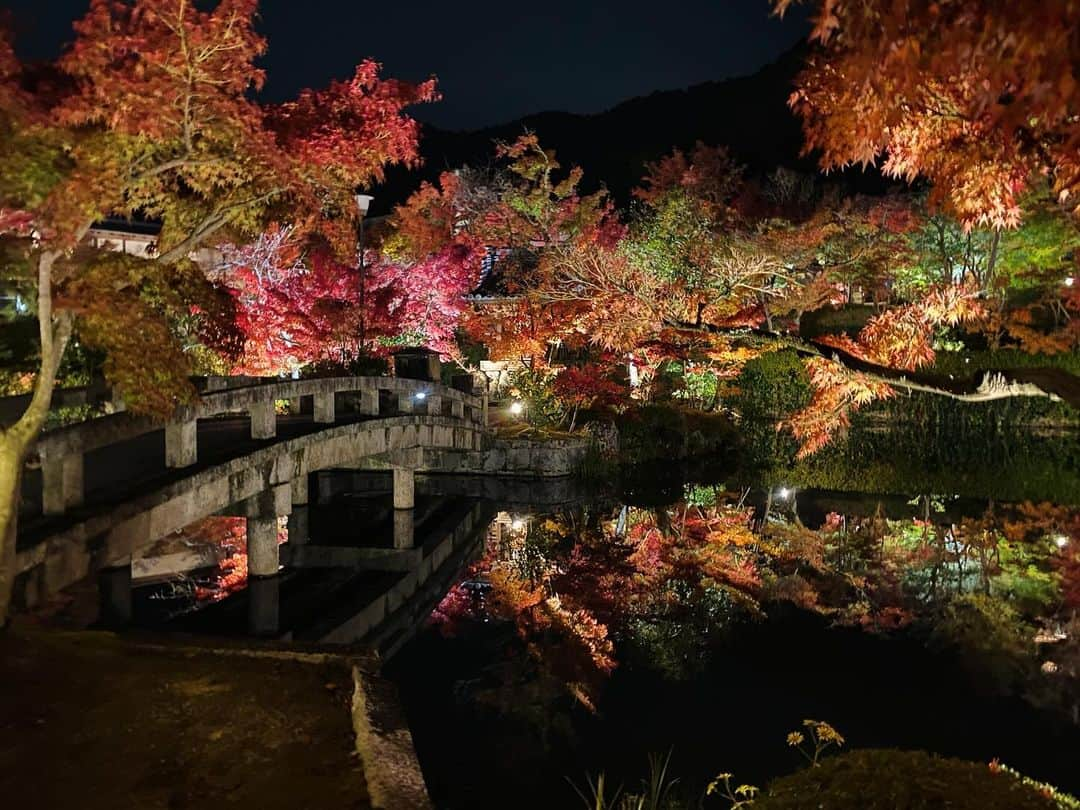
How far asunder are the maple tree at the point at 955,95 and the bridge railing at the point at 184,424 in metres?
5.67

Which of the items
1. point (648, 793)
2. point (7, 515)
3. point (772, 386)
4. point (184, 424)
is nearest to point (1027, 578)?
point (648, 793)

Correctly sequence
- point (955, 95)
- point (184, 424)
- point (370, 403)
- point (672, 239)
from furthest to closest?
point (672, 239), point (370, 403), point (184, 424), point (955, 95)

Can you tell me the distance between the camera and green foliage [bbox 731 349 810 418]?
25.5 meters

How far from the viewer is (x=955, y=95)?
3.73 meters

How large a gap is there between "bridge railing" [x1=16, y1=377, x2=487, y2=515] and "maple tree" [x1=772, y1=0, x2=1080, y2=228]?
5665mm

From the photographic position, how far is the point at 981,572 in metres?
11.4

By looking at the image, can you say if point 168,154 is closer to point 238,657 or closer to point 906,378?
point 238,657

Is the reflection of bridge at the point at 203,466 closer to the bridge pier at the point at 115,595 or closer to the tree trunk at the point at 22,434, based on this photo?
the bridge pier at the point at 115,595

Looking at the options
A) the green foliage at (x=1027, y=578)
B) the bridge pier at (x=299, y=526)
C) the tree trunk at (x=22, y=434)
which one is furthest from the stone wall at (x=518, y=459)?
the tree trunk at (x=22, y=434)

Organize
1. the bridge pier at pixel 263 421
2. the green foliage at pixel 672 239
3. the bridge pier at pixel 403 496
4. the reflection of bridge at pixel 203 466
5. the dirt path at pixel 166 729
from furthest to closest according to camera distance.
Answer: the green foliage at pixel 672 239, the bridge pier at pixel 403 496, the bridge pier at pixel 263 421, the reflection of bridge at pixel 203 466, the dirt path at pixel 166 729

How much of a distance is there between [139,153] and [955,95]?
16.2 ft

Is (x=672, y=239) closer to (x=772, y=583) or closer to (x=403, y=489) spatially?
(x=403, y=489)

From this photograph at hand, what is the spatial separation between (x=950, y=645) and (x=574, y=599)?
14.1 ft

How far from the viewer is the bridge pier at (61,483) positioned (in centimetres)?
640
